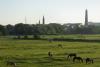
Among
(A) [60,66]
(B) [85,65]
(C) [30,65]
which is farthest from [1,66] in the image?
(B) [85,65]

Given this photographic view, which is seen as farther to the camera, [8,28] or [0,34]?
[8,28]

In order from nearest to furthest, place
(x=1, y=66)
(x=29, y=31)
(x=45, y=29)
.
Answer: (x=1, y=66)
(x=29, y=31)
(x=45, y=29)

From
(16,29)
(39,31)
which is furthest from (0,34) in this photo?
(39,31)

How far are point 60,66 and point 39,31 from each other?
450 ft

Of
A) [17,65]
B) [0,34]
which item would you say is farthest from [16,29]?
[17,65]

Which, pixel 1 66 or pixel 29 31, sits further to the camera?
pixel 29 31

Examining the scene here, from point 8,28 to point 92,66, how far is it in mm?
155608

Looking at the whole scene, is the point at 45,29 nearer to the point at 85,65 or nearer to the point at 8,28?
the point at 8,28

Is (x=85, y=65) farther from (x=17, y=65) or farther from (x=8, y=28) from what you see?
(x=8, y=28)

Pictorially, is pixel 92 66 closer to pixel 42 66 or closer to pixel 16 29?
pixel 42 66

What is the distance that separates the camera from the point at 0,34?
171750mm

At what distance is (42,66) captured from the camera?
3622cm

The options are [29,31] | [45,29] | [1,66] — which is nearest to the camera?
[1,66]

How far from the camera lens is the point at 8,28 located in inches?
7446
